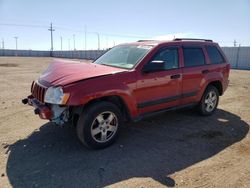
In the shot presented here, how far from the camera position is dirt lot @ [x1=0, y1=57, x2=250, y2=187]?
11.9 ft

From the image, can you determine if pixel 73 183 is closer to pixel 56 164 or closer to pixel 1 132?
pixel 56 164

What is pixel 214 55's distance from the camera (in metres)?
6.82

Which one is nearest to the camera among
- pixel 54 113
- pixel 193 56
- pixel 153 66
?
pixel 54 113

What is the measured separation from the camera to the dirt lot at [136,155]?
3635mm

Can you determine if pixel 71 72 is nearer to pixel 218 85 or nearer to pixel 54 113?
pixel 54 113

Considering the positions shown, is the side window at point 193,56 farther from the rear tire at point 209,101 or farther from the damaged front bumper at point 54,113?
the damaged front bumper at point 54,113

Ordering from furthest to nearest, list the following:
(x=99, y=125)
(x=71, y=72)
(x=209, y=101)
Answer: (x=209, y=101) < (x=71, y=72) < (x=99, y=125)

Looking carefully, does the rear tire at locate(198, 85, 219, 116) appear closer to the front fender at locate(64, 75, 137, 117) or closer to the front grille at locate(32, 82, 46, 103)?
the front fender at locate(64, 75, 137, 117)

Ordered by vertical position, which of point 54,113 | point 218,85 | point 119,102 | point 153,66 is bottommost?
point 54,113

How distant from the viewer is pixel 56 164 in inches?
159

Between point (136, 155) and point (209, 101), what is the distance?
3154 millimetres

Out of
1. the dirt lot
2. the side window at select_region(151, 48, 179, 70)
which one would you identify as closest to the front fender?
the dirt lot

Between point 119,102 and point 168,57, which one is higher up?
point 168,57

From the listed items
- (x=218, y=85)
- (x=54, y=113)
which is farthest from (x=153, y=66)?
(x=218, y=85)
